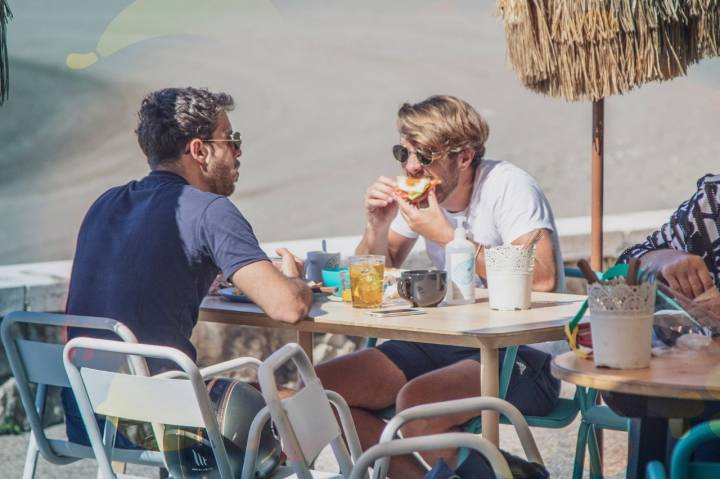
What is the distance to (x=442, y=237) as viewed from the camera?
136 inches

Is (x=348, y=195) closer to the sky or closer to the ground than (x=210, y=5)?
closer to the ground

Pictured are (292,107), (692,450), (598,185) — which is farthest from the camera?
(292,107)

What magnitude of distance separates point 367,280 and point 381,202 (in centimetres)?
70

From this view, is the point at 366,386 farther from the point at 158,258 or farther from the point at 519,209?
the point at 158,258

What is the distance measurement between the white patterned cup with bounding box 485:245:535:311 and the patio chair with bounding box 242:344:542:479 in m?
0.73

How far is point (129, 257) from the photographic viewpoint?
276 cm

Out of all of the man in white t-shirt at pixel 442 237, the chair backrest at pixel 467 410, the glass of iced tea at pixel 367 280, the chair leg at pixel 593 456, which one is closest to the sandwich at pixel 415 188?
the man in white t-shirt at pixel 442 237

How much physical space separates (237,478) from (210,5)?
752 inches

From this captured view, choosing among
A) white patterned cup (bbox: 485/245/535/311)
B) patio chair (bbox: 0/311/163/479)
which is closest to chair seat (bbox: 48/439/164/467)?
patio chair (bbox: 0/311/163/479)

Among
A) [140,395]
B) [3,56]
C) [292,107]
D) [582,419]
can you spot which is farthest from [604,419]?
[292,107]

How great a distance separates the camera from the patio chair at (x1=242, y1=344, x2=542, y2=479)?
1.88 metres

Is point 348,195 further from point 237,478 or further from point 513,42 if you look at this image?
point 237,478

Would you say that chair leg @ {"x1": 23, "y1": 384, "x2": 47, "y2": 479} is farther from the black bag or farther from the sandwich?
the sandwich

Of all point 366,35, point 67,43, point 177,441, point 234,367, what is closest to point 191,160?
point 234,367
